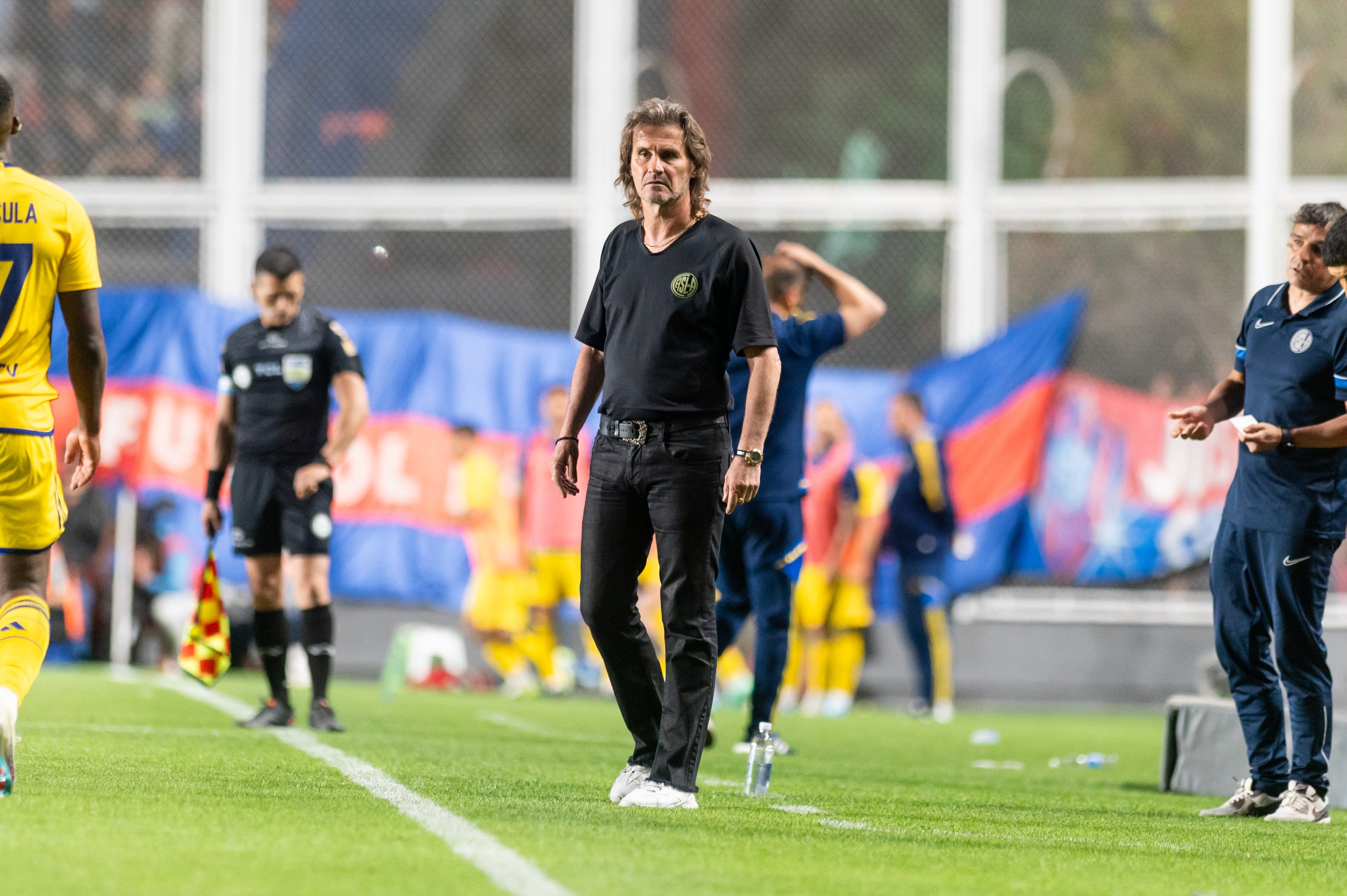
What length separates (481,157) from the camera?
18.1 meters

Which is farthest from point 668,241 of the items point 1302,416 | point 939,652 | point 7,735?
point 939,652

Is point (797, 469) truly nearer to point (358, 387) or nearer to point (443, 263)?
point (358, 387)

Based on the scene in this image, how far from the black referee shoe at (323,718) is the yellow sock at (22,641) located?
3451mm

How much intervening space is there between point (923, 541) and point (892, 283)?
12.4ft

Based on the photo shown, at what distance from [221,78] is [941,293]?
7428 millimetres

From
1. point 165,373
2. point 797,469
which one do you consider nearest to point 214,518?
point 797,469

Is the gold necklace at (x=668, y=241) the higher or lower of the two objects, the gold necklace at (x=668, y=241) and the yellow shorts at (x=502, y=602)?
the higher

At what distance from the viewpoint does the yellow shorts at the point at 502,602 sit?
15.6 metres

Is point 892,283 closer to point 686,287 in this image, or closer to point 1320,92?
point 1320,92

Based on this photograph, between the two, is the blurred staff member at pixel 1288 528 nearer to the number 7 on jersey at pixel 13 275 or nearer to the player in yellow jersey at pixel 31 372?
the player in yellow jersey at pixel 31 372

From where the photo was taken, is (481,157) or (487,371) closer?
(487,371)

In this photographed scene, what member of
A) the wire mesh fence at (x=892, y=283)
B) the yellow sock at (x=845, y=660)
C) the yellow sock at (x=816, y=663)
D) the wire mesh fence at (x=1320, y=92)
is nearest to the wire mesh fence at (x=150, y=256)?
the wire mesh fence at (x=892, y=283)

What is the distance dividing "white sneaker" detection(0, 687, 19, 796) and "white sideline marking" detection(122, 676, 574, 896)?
3.84 ft

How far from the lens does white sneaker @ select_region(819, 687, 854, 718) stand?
46.9ft
